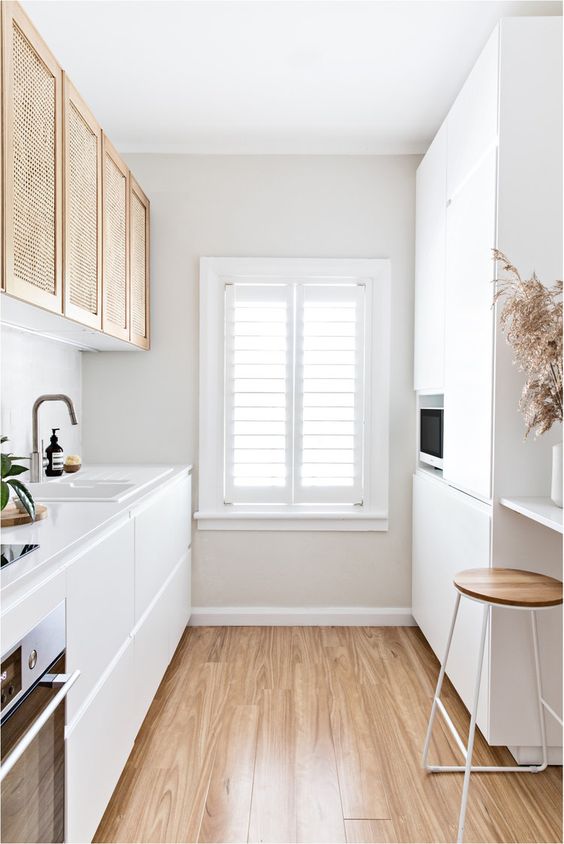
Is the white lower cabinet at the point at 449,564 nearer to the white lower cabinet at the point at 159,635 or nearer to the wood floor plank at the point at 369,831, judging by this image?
the wood floor plank at the point at 369,831

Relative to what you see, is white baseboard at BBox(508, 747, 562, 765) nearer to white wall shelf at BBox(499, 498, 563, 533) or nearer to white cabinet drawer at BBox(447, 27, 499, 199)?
white wall shelf at BBox(499, 498, 563, 533)

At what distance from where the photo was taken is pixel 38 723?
3.64 ft

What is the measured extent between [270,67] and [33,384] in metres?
1.70

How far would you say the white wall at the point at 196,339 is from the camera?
10.6 ft

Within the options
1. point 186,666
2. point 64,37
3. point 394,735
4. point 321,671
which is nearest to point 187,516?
point 186,666

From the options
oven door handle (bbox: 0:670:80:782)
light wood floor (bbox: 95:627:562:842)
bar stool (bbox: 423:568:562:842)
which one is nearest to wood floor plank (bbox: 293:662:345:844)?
light wood floor (bbox: 95:627:562:842)

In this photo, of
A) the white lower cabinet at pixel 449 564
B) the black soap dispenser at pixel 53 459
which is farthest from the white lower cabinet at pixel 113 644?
the white lower cabinet at pixel 449 564

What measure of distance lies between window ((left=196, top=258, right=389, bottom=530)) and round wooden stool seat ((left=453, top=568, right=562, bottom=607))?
137 cm

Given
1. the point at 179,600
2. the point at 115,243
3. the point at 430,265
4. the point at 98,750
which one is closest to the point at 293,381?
the point at 430,265

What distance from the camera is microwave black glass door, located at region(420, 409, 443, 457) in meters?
2.76

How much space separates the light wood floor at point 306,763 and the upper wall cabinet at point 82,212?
1.56 m

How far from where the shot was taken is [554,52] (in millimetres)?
1924

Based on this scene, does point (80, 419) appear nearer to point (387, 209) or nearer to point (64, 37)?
point (64, 37)

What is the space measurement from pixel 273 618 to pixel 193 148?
2.63m
